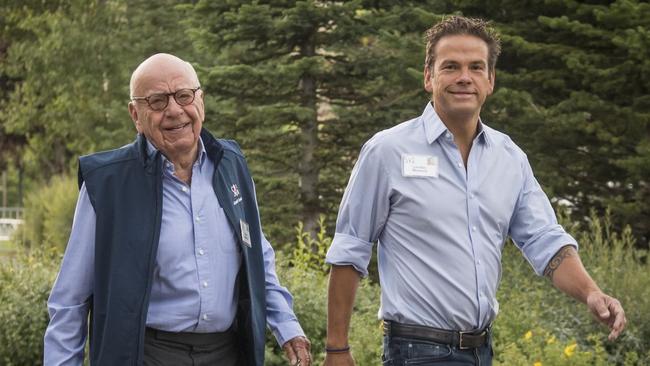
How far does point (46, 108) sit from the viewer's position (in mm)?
32156

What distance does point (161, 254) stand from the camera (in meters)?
4.17

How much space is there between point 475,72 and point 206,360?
1356mm

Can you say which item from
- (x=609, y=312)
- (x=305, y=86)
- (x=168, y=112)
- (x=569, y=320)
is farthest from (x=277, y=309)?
(x=305, y=86)

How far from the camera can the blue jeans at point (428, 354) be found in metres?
4.21

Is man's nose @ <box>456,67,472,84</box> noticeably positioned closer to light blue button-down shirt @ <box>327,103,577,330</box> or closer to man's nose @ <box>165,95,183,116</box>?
light blue button-down shirt @ <box>327,103,577,330</box>

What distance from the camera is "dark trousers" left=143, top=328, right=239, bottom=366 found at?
4.17 metres

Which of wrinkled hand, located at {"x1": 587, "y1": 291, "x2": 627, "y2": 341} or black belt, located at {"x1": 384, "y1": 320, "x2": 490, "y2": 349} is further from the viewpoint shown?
black belt, located at {"x1": 384, "y1": 320, "x2": 490, "y2": 349}

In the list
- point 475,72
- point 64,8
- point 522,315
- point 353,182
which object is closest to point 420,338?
point 353,182

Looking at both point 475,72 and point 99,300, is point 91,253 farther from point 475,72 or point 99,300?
point 475,72

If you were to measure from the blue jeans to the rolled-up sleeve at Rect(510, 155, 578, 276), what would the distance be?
1.48 ft

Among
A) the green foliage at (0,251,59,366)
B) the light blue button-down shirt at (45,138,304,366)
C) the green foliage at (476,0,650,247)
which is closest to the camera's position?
the light blue button-down shirt at (45,138,304,366)

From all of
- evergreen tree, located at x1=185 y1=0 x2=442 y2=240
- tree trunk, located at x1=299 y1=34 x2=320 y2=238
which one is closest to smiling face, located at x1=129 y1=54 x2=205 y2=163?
evergreen tree, located at x1=185 y1=0 x2=442 y2=240

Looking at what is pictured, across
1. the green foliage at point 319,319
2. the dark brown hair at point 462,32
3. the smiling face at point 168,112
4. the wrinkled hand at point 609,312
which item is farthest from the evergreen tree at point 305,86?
the wrinkled hand at point 609,312

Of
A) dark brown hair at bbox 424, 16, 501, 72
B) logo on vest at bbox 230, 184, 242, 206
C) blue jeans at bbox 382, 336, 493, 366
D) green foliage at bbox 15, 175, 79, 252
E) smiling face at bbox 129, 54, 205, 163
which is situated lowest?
green foliage at bbox 15, 175, 79, 252
